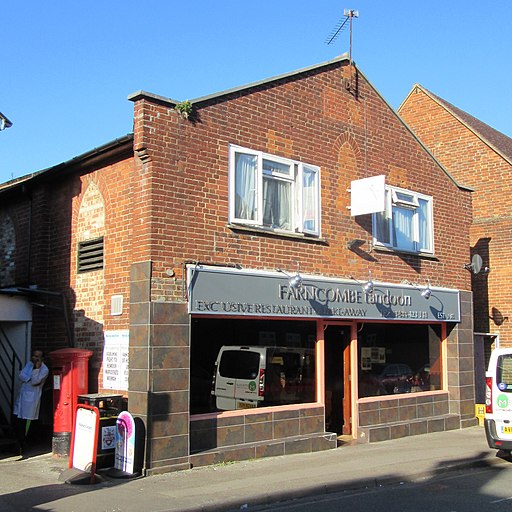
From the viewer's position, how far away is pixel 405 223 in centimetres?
1441

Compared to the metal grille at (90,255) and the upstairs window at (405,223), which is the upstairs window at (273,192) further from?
the metal grille at (90,255)

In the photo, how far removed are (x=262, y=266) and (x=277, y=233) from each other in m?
0.70

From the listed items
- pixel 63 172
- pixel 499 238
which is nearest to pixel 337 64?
pixel 63 172

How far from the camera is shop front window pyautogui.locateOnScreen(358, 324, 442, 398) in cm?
1333

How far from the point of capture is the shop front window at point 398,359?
13.3 meters

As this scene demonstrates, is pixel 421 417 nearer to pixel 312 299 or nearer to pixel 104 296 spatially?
pixel 312 299

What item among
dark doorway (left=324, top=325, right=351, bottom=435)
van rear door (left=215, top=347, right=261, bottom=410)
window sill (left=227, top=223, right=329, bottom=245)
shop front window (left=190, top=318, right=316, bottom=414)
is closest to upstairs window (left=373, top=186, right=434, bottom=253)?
window sill (left=227, top=223, right=329, bottom=245)

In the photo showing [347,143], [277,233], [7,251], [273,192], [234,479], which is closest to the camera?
[234,479]

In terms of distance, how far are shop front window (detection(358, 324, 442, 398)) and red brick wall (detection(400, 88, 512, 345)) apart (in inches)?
172

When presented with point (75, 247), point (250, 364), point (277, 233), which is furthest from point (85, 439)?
point (277, 233)

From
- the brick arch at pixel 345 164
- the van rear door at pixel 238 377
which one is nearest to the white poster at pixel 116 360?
the van rear door at pixel 238 377

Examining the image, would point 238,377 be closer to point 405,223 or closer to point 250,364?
point 250,364

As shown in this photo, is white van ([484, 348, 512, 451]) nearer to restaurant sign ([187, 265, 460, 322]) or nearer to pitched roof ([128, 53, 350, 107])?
restaurant sign ([187, 265, 460, 322])

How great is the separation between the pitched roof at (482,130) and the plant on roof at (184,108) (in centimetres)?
1182
